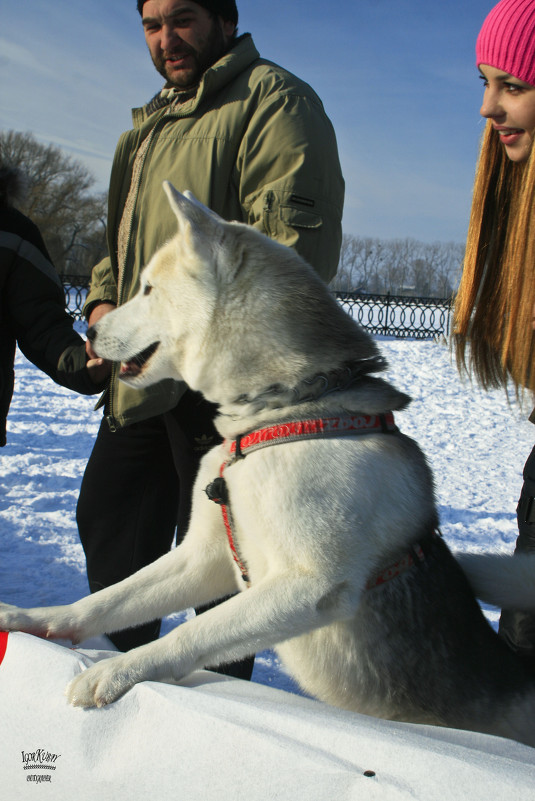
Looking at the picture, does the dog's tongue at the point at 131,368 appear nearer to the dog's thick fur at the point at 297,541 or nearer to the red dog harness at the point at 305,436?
the dog's thick fur at the point at 297,541

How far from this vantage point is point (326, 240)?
206 centimetres

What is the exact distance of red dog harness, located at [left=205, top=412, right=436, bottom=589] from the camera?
58.8 inches

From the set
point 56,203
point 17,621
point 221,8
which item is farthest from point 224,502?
point 56,203

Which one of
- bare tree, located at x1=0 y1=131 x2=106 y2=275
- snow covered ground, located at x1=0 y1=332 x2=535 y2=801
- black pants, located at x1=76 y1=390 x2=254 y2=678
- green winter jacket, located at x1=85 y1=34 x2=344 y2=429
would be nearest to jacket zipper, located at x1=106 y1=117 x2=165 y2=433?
green winter jacket, located at x1=85 y1=34 x2=344 y2=429

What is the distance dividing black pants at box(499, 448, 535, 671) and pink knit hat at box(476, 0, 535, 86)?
39.5 inches

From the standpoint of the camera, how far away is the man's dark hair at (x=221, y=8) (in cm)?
211

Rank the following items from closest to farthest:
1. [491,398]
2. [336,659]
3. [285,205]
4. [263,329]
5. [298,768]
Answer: [298,768] → [336,659] → [263,329] → [285,205] → [491,398]

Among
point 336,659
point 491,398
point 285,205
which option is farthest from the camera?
point 491,398

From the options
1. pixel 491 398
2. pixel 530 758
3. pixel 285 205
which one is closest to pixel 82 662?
pixel 530 758

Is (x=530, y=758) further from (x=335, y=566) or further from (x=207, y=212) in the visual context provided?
(x=207, y=212)

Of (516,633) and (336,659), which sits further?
(516,633)

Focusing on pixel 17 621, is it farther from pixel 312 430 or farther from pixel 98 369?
pixel 98 369

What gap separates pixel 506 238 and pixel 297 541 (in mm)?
1053

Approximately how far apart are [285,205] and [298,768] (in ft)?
4.95
